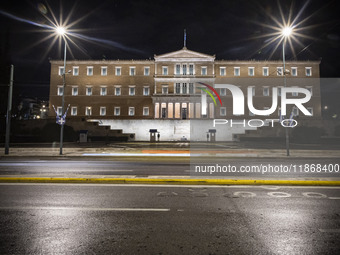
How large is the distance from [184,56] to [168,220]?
52435 millimetres

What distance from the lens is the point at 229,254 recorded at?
345cm

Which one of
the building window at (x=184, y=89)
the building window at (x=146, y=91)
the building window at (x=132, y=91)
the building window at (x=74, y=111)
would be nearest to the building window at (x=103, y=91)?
the building window at (x=132, y=91)

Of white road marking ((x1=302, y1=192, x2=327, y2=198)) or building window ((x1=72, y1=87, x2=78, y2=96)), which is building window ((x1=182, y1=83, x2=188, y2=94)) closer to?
building window ((x1=72, y1=87, x2=78, y2=96))

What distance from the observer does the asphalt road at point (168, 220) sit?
3.68 meters

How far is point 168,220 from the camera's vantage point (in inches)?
187

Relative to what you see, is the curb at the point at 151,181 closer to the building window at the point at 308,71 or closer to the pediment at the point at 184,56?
the pediment at the point at 184,56

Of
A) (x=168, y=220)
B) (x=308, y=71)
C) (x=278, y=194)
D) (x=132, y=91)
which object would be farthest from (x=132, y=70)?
(x=168, y=220)

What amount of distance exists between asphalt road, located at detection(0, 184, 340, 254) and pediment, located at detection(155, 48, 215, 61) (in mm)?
49559

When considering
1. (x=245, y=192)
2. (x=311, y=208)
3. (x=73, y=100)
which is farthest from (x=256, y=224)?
(x=73, y=100)

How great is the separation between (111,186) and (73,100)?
169 feet

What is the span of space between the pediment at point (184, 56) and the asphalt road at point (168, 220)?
163 feet

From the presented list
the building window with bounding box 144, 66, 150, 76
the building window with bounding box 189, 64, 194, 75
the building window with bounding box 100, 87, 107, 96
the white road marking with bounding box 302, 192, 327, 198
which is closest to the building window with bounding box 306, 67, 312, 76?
the building window with bounding box 189, 64, 194, 75

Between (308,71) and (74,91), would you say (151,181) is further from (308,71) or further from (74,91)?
(308,71)

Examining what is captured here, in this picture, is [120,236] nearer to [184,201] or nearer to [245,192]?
[184,201]
